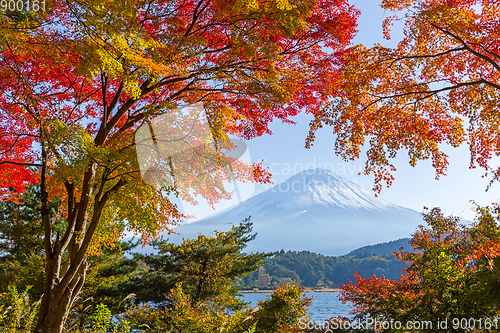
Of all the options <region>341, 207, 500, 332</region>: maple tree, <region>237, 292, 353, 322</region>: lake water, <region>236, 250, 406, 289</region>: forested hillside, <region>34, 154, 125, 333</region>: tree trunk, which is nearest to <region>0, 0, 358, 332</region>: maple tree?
<region>34, 154, 125, 333</region>: tree trunk

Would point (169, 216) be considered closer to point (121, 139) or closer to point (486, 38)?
point (121, 139)

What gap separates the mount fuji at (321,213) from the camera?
118 m

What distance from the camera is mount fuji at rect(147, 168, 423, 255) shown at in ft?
388

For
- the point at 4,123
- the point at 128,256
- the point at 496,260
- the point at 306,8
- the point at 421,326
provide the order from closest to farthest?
1. the point at 496,260
2. the point at 421,326
3. the point at 306,8
4. the point at 4,123
5. the point at 128,256

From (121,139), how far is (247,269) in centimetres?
832

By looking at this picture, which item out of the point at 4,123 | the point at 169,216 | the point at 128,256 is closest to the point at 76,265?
the point at 169,216

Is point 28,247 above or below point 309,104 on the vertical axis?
below

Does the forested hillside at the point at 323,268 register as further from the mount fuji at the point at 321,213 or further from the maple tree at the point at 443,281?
the maple tree at the point at 443,281

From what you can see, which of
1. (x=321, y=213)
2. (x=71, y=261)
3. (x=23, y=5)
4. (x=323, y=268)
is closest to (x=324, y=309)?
(x=323, y=268)

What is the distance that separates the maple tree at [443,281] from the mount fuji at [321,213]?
254ft

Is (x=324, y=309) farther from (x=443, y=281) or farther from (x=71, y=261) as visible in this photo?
(x=71, y=261)

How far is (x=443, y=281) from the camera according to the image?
11.8 feet

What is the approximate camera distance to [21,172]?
251 inches

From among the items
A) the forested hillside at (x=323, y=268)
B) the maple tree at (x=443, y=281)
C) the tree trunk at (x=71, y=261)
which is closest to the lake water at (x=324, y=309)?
the forested hillside at (x=323, y=268)
